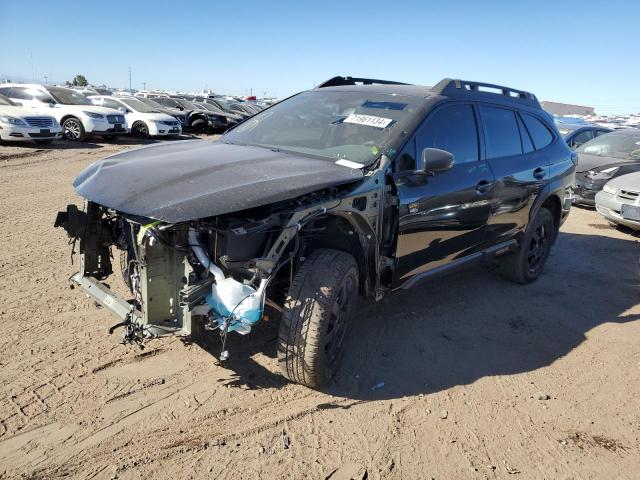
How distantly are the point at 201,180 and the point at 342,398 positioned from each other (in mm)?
1612

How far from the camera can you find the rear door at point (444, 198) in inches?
136

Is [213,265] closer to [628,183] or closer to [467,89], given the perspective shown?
[467,89]

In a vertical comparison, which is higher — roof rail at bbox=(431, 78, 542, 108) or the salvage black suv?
roof rail at bbox=(431, 78, 542, 108)

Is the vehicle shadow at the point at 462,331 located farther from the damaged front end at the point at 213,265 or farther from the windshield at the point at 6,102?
the windshield at the point at 6,102

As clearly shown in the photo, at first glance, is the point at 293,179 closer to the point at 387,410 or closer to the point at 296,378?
the point at 296,378

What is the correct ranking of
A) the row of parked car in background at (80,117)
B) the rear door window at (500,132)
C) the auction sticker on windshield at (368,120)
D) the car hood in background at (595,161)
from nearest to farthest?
the auction sticker on windshield at (368,120) → the rear door window at (500,132) → the car hood in background at (595,161) → the row of parked car in background at (80,117)

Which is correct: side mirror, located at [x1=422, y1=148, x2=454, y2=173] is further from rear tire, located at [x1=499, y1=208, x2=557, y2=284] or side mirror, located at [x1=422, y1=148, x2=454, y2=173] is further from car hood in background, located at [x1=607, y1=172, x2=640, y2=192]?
car hood in background, located at [x1=607, y1=172, x2=640, y2=192]

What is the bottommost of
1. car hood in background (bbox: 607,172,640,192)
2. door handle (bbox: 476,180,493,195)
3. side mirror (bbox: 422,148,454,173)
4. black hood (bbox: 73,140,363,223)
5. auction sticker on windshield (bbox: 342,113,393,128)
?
car hood in background (bbox: 607,172,640,192)

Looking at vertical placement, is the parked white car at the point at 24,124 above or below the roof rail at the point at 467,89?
below

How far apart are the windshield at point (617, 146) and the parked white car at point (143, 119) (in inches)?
531

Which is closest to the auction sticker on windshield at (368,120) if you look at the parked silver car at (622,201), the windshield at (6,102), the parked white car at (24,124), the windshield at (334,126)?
the windshield at (334,126)

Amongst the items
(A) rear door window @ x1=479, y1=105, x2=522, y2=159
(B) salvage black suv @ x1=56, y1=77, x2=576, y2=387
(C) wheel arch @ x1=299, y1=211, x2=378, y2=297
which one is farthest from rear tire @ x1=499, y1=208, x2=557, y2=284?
(C) wheel arch @ x1=299, y1=211, x2=378, y2=297

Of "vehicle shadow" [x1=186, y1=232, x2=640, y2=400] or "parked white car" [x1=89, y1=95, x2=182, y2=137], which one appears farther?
"parked white car" [x1=89, y1=95, x2=182, y2=137]

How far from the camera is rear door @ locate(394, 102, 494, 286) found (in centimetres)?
344
